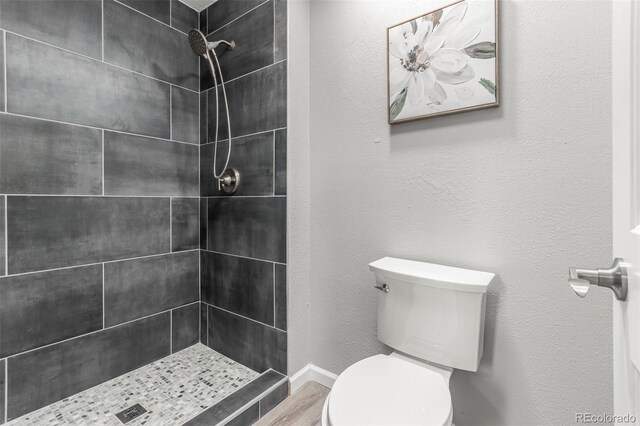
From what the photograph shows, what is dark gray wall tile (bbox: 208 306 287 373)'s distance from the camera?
1.53 metres

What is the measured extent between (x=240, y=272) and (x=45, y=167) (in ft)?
3.18

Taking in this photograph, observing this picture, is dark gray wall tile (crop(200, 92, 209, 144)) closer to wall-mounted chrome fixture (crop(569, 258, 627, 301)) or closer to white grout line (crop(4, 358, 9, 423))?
white grout line (crop(4, 358, 9, 423))

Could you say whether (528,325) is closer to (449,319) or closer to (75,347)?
(449,319)

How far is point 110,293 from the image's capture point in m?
1.53

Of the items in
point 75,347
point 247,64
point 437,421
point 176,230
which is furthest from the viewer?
point 176,230

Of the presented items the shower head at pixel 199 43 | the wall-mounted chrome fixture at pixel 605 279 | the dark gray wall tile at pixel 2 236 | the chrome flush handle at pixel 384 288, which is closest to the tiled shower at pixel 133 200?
the dark gray wall tile at pixel 2 236

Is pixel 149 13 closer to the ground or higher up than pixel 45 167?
higher up

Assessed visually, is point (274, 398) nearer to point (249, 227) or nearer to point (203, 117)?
point (249, 227)

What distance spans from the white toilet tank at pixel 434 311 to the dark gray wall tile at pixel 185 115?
Answer: 1.35 meters

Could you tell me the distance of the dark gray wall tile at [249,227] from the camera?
4.96 ft

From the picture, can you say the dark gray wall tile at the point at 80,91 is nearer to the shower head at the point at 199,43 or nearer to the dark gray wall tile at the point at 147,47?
the dark gray wall tile at the point at 147,47

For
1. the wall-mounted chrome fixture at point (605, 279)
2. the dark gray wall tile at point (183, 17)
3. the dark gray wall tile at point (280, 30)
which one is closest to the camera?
the wall-mounted chrome fixture at point (605, 279)

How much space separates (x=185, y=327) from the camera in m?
1.83

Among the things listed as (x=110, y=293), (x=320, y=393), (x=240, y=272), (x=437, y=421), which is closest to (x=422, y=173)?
(x=437, y=421)
